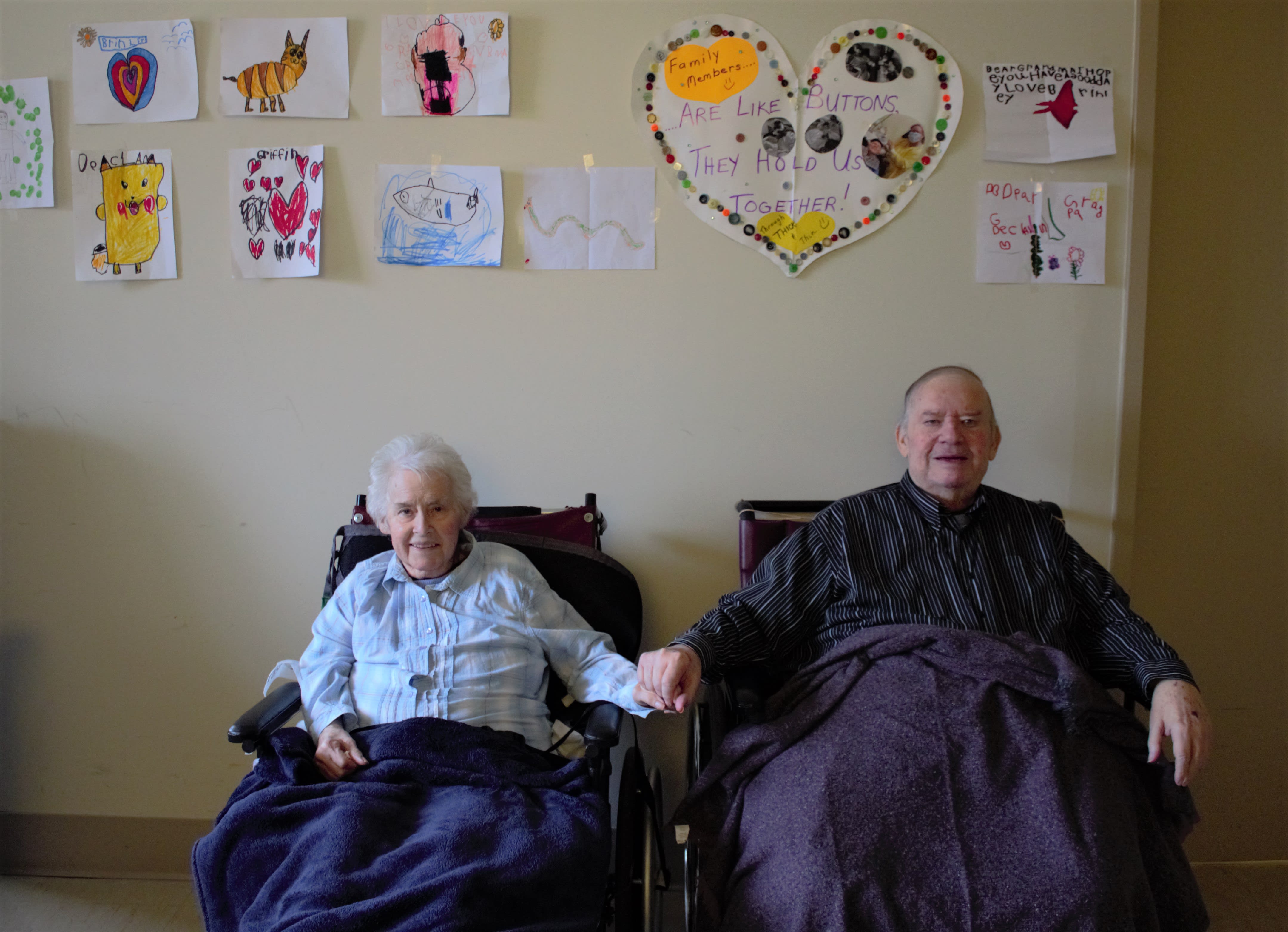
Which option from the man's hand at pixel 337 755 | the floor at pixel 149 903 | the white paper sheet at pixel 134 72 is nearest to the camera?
the man's hand at pixel 337 755

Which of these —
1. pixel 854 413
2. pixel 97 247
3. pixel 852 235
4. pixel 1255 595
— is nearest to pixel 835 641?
pixel 854 413

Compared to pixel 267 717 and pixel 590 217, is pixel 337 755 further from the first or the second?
pixel 590 217

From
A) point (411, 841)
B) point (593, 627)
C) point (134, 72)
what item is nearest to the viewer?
point (411, 841)

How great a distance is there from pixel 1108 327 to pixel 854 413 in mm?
626

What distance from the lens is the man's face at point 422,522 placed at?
5.20ft

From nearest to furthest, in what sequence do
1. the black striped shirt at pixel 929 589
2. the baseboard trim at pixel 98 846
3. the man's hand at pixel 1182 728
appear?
the man's hand at pixel 1182 728 → the black striped shirt at pixel 929 589 → the baseboard trim at pixel 98 846

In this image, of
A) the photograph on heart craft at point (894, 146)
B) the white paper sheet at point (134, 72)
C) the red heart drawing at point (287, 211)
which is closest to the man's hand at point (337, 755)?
the red heart drawing at point (287, 211)

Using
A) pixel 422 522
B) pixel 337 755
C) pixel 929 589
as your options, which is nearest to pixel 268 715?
pixel 337 755

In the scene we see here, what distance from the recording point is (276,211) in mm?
1964

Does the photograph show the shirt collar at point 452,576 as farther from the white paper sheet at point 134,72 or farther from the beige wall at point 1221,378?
the beige wall at point 1221,378

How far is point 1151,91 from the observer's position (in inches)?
73.2

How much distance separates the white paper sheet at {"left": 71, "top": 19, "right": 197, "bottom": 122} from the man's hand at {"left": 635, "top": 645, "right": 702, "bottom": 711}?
68.4 inches

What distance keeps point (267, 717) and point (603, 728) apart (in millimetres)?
601

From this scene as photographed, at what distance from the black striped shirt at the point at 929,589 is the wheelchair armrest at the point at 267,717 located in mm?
743
